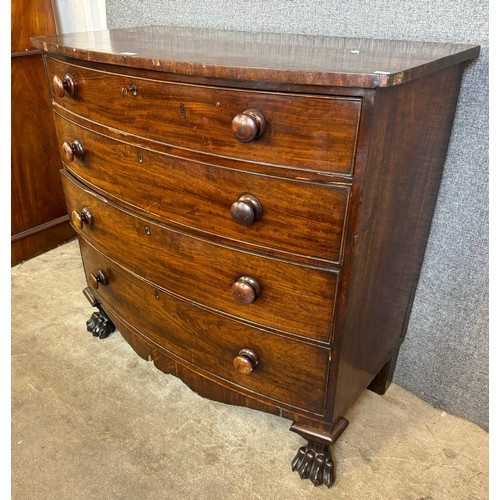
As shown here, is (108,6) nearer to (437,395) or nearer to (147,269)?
(147,269)

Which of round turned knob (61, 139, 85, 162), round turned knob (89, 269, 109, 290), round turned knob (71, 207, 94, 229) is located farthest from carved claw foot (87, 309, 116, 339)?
round turned knob (61, 139, 85, 162)

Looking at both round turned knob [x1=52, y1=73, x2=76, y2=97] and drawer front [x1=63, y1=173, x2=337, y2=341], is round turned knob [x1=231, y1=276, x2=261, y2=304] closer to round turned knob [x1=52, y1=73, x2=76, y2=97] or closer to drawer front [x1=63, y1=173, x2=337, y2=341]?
drawer front [x1=63, y1=173, x2=337, y2=341]

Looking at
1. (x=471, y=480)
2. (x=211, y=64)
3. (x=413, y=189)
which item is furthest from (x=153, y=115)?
(x=471, y=480)

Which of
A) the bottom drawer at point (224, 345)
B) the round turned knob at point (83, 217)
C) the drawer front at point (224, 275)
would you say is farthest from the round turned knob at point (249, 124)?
the round turned knob at point (83, 217)

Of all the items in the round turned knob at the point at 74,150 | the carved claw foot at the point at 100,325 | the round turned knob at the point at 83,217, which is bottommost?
the carved claw foot at the point at 100,325

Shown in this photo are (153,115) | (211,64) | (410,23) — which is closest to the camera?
(211,64)

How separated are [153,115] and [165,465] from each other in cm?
86

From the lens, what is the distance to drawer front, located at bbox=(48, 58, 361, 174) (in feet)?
2.64

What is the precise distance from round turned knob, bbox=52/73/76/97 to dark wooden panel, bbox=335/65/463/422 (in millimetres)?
758


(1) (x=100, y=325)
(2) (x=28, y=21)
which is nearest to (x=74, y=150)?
(1) (x=100, y=325)

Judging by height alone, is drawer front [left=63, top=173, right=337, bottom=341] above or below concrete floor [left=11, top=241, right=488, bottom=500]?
above

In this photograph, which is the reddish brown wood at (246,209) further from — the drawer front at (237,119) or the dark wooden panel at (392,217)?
the dark wooden panel at (392,217)

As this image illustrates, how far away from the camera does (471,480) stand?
1214mm

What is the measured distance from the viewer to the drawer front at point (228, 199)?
34.7 inches
